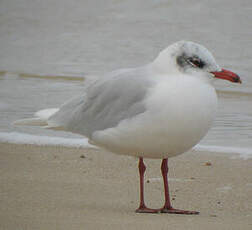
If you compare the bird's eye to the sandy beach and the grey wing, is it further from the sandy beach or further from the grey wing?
the sandy beach

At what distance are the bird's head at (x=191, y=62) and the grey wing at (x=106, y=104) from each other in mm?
165

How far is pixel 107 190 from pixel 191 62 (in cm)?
122

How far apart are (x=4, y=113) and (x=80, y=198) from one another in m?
3.63

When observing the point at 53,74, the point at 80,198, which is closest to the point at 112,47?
the point at 53,74

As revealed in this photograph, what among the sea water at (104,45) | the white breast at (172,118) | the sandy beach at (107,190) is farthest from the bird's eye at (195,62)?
the sea water at (104,45)

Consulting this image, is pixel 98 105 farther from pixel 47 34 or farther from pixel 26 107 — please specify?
pixel 47 34

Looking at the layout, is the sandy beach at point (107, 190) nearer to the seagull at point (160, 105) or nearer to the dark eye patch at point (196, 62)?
A: the seagull at point (160, 105)

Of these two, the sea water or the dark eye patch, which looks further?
the sea water

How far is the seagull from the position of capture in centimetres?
455

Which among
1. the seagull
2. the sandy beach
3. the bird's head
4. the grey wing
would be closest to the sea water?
the sandy beach

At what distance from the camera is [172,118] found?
454 cm

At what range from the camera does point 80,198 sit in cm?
510

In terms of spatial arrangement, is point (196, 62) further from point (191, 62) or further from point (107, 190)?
point (107, 190)

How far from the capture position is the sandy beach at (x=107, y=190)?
14.3 feet
